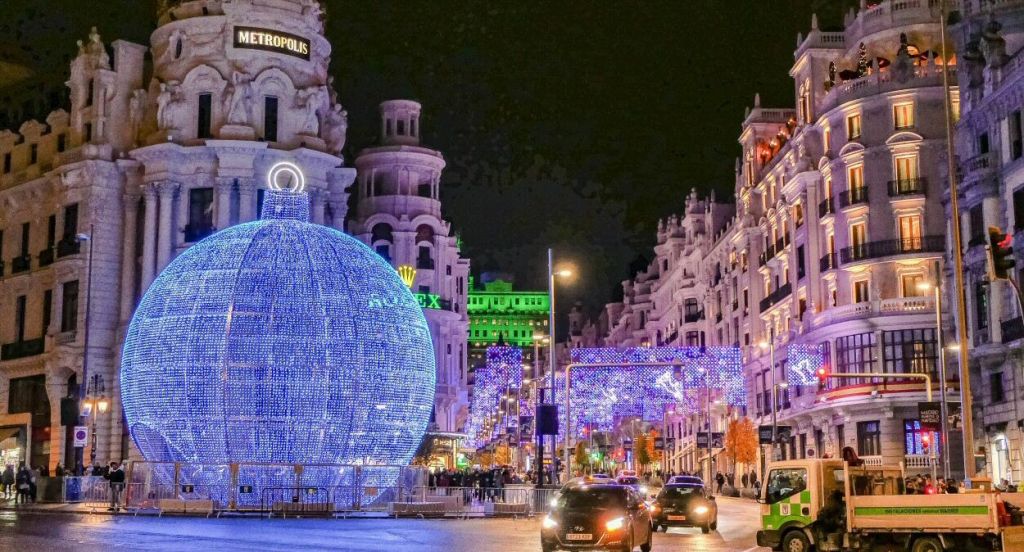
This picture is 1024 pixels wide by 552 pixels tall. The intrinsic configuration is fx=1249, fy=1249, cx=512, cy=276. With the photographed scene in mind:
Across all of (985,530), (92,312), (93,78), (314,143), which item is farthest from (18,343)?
(985,530)

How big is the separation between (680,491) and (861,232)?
3006 centimetres

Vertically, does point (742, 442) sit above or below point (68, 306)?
below

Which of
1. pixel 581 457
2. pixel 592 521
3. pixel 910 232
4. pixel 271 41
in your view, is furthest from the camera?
pixel 581 457

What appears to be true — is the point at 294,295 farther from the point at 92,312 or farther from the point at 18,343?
the point at 18,343

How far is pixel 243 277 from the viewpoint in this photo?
38125 mm

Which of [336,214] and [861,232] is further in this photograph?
[336,214]

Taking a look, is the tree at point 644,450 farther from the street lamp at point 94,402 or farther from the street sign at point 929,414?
the street sign at point 929,414

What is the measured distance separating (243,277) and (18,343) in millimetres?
32121

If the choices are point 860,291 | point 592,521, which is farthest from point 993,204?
Result: point 592,521

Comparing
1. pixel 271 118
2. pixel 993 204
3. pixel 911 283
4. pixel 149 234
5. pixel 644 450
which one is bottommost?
pixel 644 450

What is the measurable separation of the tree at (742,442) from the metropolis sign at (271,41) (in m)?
A: 32.7

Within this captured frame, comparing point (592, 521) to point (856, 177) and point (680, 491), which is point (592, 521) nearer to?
point (680, 491)

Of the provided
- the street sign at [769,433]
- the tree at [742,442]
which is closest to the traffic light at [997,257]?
the street sign at [769,433]

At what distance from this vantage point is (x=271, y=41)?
60.8m
